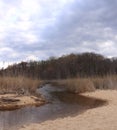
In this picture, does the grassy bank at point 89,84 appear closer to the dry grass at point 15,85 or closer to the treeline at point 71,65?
the dry grass at point 15,85

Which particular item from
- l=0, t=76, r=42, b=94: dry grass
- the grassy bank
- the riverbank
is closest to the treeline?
the grassy bank

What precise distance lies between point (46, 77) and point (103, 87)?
24959 mm

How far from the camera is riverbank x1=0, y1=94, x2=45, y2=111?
16344 mm

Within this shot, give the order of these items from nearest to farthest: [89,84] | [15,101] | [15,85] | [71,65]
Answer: [15,101], [15,85], [89,84], [71,65]

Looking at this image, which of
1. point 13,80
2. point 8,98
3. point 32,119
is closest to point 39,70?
point 13,80

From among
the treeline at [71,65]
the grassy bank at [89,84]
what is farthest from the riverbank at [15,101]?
the treeline at [71,65]

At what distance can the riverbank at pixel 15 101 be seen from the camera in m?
16.3

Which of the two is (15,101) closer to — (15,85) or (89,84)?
(15,85)

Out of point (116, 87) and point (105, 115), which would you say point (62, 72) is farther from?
point (105, 115)

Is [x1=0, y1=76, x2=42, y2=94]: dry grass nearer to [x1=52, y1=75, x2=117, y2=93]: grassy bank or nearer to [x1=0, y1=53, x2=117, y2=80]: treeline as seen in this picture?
[x1=52, y1=75, x2=117, y2=93]: grassy bank

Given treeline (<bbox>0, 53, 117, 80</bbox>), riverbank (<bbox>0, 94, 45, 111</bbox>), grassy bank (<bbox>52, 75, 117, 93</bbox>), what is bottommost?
riverbank (<bbox>0, 94, 45, 111</bbox>)

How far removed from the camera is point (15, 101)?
17297 millimetres

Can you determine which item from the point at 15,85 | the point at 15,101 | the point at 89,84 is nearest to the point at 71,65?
the point at 89,84

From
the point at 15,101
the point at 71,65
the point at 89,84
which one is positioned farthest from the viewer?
the point at 71,65
